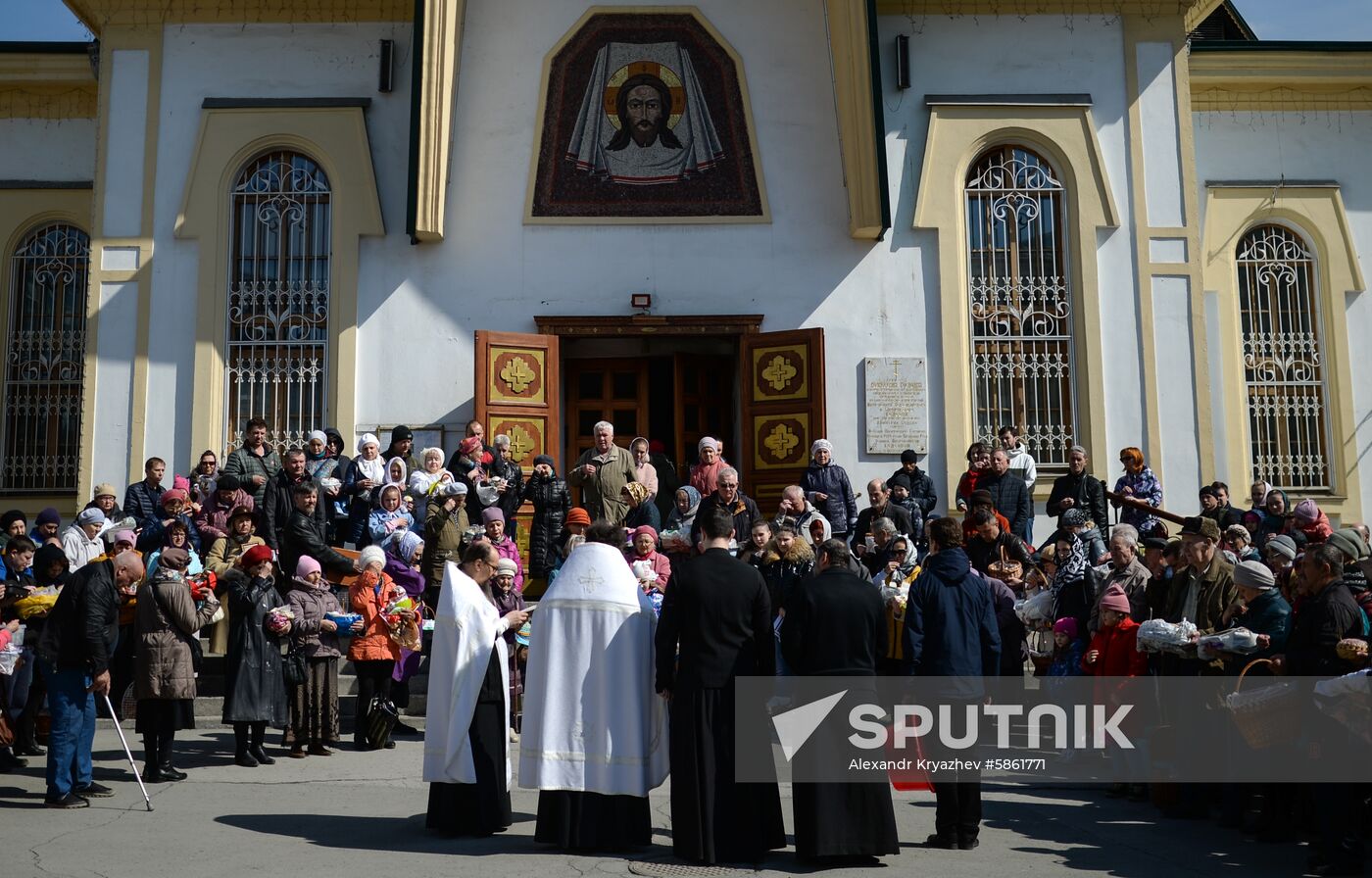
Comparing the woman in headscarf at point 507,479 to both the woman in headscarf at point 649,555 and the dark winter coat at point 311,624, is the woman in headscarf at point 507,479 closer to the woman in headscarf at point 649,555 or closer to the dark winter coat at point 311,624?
the woman in headscarf at point 649,555

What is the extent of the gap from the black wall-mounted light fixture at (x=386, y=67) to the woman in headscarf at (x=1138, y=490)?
29.7ft

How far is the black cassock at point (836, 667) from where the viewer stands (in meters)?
7.31

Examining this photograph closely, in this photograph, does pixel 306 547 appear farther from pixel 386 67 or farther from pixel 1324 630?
pixel 1324 630

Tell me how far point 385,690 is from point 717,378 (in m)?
7.28

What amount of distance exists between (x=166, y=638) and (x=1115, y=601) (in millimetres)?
6365

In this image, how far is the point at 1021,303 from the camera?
16.4 m

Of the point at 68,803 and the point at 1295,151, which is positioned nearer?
the point at 68,803

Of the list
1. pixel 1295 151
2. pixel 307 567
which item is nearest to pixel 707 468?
pixel 307 567

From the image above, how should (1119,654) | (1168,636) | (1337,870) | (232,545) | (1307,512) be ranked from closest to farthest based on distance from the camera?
(1337,870) < (1168,636) < (1119,654) < (1307,512) < (232,545)

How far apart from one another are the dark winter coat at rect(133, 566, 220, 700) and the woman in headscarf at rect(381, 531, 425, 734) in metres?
2.02

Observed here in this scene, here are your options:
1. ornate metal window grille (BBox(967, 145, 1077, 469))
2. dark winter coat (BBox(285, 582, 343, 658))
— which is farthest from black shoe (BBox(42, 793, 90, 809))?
ornate metal window grille (BBox(967, 145, 1077, 469))

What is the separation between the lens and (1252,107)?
58.7 feet

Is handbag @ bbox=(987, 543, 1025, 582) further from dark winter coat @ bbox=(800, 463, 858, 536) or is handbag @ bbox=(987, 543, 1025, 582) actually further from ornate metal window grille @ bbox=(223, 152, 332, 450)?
ornate metal window grille @ bbox=(223, 152, 332, 450)

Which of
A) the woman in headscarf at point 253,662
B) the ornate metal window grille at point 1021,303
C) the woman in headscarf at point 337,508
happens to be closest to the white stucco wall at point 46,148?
the woman in headscarf at point 337,508
